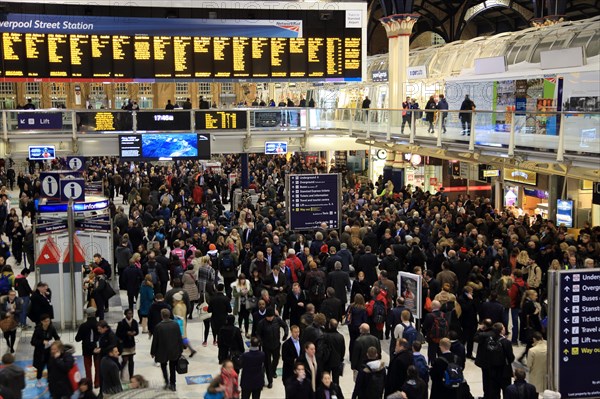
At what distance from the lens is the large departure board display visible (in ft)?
82.1

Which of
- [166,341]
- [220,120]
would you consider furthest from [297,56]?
[166,341]

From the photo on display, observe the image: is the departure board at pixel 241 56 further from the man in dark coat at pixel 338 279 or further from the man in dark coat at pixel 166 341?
the man in dark coat at pixel 166 341

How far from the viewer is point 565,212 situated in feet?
69.3

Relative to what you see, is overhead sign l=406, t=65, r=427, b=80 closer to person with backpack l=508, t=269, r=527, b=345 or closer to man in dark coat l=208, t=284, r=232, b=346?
person with backpack l=508, t=269, r=527, b=345

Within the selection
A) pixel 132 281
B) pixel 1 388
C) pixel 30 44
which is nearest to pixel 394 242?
pixel 132 281

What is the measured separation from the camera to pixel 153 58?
26.1 metres

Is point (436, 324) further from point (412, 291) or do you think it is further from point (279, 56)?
point (279, 56)

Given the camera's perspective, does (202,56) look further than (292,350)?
Yes

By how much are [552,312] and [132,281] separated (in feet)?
27.6

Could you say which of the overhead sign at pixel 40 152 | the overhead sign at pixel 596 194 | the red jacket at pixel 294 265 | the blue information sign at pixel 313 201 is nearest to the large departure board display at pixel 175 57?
the overhead sign at pixel 40 152

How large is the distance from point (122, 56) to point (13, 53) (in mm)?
3542

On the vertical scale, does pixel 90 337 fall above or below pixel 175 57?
below

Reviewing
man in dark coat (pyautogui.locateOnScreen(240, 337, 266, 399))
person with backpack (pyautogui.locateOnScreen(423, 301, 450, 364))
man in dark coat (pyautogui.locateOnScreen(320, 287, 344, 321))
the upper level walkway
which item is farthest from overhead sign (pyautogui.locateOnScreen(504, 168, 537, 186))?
man in dark coat (pyautogui.locateOnScreen(240, 337, 266, 399))

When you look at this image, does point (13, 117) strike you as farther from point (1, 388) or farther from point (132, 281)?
point (1, 388)
